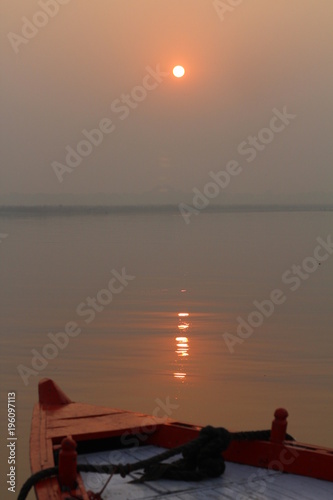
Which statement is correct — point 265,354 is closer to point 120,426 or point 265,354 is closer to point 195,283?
point 120,426

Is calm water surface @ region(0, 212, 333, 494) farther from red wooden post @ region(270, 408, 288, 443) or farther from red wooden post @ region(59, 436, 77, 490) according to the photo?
red wooden post @ region(270, 408, 288, 443)

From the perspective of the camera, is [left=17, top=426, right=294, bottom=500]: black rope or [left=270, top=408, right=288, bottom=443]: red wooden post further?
[left=270, top=408, right=288, bottom=443]: red wooden post

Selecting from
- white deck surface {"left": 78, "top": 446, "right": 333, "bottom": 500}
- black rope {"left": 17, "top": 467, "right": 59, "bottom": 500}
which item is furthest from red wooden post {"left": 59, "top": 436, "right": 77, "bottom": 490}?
white deck surface {"left": 78, "top": 446, "right": 333, "bottom": 500}

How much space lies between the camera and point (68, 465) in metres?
4.60

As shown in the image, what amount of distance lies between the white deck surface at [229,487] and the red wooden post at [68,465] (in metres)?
0.45

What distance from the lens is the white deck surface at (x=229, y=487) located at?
16.2ft

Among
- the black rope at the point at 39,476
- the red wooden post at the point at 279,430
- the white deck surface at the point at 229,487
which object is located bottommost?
the white deck surface at the point at 229,487

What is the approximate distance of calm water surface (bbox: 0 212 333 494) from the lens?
32.9 ft

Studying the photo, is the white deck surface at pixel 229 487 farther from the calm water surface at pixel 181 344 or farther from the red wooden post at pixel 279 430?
the calm water surface at pixel 181 344

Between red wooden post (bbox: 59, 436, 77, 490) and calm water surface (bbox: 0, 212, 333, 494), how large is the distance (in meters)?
3.08

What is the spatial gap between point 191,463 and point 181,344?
8.23 metres

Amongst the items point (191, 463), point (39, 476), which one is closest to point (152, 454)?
point (191, 463)

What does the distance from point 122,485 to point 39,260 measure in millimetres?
28237

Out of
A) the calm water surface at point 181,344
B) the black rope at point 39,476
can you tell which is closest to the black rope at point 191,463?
the black rope at point 39,476
